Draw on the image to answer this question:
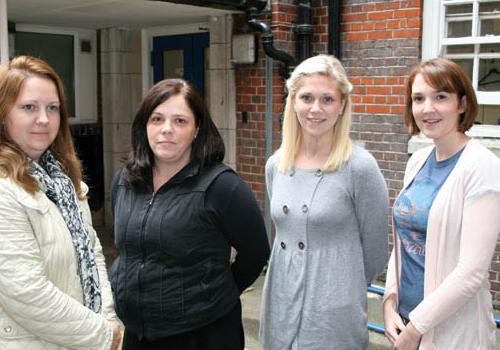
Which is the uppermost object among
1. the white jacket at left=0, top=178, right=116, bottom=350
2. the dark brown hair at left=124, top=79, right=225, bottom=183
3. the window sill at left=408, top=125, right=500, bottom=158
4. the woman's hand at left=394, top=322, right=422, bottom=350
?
the dark brown hair at left=124, top=79, right=225, bottom=183

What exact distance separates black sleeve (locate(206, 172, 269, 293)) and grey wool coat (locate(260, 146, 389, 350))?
0.51 feet

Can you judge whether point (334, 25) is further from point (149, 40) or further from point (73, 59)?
point (73, 59)

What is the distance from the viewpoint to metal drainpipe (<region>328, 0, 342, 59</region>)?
6031mm

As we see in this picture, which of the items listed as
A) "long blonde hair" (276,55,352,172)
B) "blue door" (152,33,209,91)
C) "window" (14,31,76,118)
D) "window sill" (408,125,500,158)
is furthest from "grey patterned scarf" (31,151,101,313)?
"window" (14,31,76,118)

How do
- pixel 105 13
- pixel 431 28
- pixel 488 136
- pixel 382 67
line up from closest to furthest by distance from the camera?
1. pixel 488 136
2. pixel 431 28
3. pixel 382 67
4. pixel 105 13

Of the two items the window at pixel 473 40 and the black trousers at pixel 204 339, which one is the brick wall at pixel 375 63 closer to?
the window at pixel 473 40

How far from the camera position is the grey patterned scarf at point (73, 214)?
7.84 ft

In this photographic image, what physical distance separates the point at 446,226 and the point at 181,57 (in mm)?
5806

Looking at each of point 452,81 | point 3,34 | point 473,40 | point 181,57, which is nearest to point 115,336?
point 452,81

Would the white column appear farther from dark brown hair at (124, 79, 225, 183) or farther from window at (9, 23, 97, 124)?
window at (9, 23, 97, 124)

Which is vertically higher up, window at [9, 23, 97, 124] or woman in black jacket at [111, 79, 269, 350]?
window at [9, 23, 97, 124]

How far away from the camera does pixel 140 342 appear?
2736 millimetres

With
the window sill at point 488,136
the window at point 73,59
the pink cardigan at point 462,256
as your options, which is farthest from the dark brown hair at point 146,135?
the window at point 73,59

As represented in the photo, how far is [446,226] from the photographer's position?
2414 millimetres
